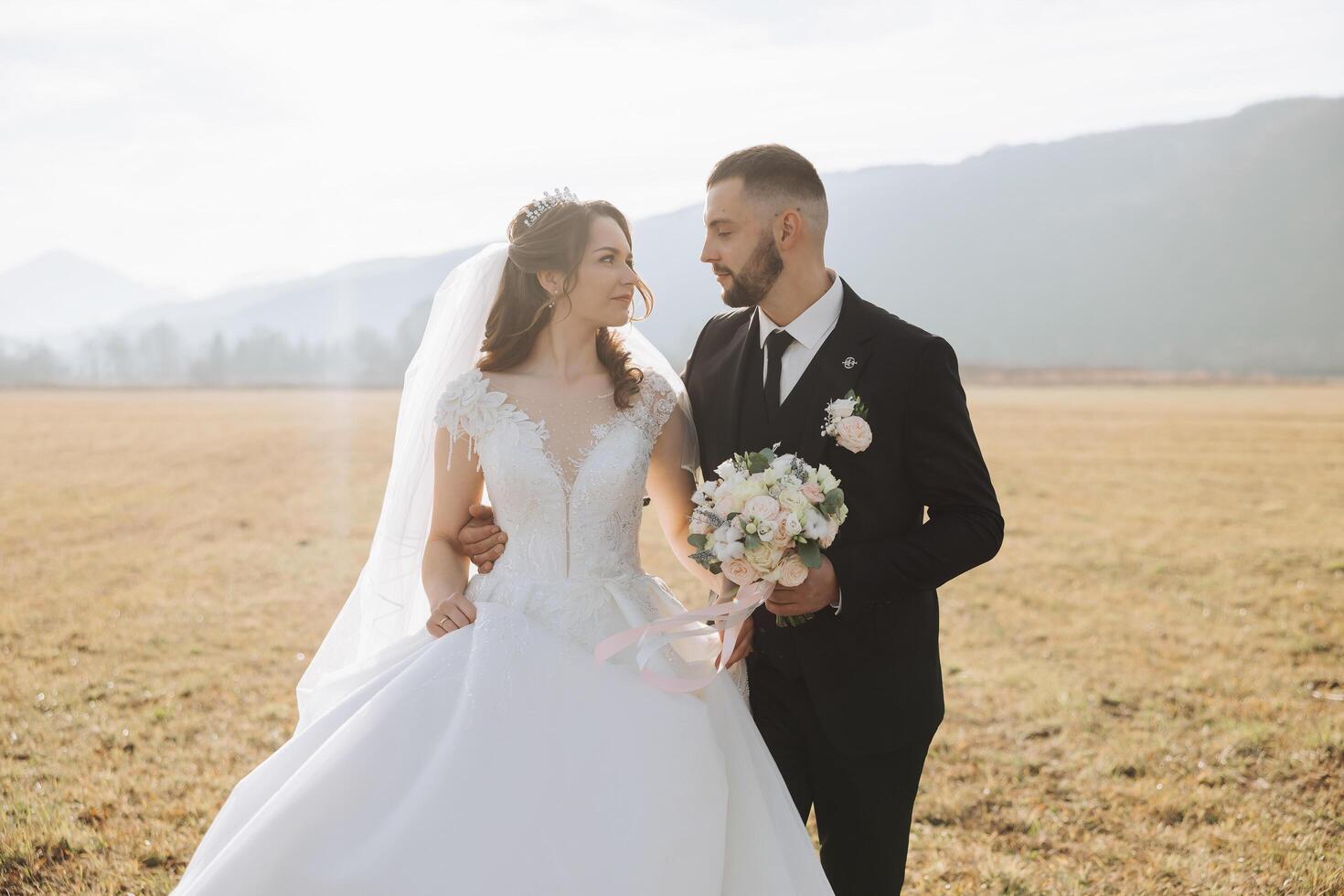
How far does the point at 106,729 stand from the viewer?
279 inches

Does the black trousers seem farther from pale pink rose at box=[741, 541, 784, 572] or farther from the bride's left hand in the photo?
the bride's left hand

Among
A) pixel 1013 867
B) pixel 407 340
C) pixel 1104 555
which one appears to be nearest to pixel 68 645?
pixel 1013 867

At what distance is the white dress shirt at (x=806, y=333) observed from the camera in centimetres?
358

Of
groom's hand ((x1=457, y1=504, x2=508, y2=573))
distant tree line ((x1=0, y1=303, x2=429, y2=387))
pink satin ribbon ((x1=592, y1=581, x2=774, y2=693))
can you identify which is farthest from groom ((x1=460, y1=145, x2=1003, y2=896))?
distant tree line ((x1=0, y1=303, x2=429, y2=387))

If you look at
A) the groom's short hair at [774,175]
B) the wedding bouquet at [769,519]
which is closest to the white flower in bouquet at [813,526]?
the wedding bouquet at [769,519]

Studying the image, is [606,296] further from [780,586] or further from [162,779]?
[162,779]

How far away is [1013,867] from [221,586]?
10.0 meters

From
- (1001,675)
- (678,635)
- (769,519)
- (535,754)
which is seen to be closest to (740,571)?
(769,519)

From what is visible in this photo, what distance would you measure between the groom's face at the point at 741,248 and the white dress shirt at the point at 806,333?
0.57 ft

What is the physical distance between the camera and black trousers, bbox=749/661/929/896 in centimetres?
357

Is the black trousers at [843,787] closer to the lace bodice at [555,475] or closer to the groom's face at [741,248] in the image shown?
the lace bodice at [555,475]

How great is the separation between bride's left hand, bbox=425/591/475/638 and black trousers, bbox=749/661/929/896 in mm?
1116

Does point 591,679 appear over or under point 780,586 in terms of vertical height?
under

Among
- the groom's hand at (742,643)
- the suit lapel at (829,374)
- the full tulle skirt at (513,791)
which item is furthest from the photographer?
the groom's hand at (742,643)
